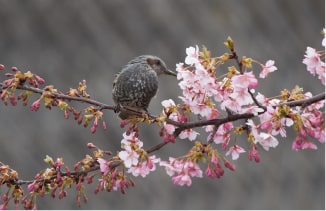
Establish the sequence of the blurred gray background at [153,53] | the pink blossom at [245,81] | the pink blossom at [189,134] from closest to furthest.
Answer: the pink blossom at [245,81] < the pink blossom at [189,134] < the blurred gray background at [153,53]

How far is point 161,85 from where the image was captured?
13.8 ft

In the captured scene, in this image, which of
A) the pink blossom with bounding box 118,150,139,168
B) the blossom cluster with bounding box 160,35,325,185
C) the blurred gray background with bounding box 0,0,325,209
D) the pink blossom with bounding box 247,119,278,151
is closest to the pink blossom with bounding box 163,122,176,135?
the blossom cluster with bounding box 160,35,325,185

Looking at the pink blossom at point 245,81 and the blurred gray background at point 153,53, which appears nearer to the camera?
the pink blossom at point 245,81

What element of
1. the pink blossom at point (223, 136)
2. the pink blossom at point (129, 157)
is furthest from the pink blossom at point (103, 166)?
the pink blossom at point (223, 136)

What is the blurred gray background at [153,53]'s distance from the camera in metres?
3.62

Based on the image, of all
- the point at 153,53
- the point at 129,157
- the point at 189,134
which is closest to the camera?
the point at 129,157

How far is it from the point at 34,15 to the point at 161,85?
3.03ft

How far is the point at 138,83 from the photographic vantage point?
2439mm

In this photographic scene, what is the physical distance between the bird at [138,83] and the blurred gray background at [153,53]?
124 centimetres

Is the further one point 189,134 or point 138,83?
point 138,83

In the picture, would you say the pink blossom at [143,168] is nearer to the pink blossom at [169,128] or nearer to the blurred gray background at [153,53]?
the pink blossom at [169,128]

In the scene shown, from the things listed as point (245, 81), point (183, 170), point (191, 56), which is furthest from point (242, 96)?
point (183, 170)

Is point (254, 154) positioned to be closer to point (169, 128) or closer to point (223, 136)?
point (223, 136)

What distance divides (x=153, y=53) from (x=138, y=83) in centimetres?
165
